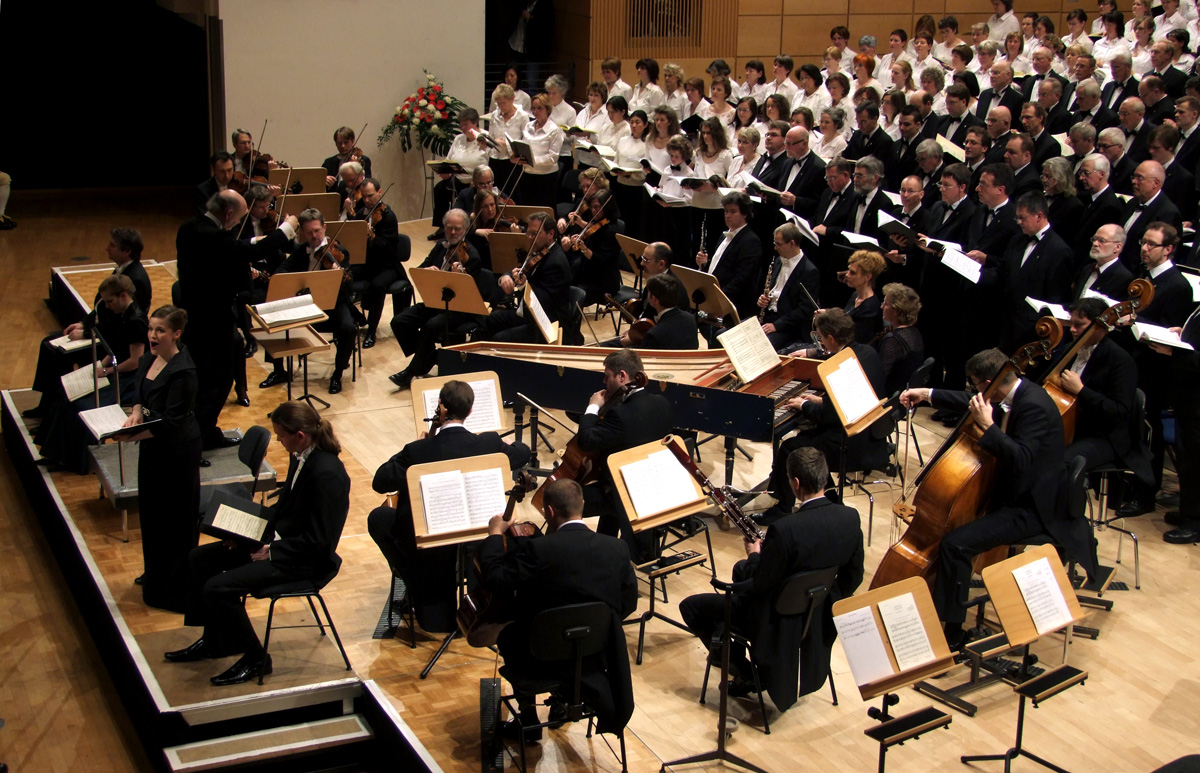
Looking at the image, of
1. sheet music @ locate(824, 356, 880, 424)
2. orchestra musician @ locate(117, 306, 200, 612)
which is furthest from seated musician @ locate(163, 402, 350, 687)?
sheet music @ locate(824, 356, 880, 424)

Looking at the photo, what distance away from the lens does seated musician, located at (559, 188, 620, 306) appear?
8.63 m

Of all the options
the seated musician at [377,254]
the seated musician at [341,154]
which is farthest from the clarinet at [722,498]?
the seated musician at [341,154]

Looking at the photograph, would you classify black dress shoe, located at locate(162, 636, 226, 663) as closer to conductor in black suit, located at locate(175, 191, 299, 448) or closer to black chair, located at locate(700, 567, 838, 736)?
conductor in black suit, located at locate(175, 191, 299, 448)

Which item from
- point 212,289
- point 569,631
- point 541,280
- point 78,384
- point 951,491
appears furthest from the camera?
point 541,280

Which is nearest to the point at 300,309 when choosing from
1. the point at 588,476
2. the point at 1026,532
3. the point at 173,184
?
the point at 588,476

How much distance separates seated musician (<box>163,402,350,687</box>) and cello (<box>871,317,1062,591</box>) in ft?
7.79

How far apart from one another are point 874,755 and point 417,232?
32.0ft

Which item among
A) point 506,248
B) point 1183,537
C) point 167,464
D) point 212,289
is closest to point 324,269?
point 506,248

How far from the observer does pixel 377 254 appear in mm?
8867

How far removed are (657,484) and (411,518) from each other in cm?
106

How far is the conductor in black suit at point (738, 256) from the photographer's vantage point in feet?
26.0

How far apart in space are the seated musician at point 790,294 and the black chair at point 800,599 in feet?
9.93

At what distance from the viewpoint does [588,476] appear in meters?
5.52

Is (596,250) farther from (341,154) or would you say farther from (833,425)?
(341,154)
